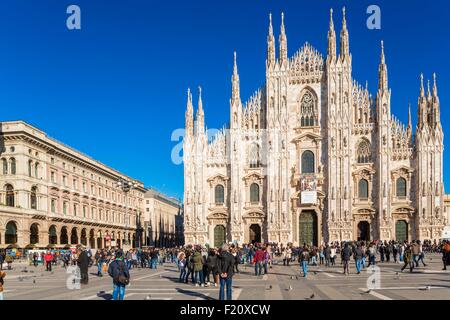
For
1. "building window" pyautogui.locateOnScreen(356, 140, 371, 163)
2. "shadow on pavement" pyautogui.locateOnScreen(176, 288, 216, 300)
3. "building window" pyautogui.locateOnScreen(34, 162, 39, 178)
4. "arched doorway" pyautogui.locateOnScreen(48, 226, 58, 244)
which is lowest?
"arched doorway" pyautogui.locateOnScreen(48, 226, 58, 244)

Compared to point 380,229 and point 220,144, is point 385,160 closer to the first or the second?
point 380,229

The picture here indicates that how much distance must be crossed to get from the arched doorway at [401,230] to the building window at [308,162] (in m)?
11.5

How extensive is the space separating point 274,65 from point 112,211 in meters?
33.5

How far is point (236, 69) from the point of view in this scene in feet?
194

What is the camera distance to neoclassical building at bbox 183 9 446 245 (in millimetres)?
54156

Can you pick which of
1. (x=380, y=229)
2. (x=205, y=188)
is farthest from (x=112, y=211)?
(x=380, y=229)

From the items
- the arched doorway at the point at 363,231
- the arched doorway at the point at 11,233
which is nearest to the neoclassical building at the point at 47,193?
the arched doorway at the point at 11,233

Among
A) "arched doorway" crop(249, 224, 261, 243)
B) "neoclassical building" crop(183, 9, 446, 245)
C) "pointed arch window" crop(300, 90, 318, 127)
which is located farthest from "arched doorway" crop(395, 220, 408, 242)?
"arched doorway" crop(249, 224, 261, 243)

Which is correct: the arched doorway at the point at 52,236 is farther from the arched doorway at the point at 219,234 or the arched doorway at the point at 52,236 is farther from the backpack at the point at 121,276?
the backpack at the point at 121,276

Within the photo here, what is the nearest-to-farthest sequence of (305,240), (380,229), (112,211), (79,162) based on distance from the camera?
(380,229) < (305,240) < (79,162) < (112,211)

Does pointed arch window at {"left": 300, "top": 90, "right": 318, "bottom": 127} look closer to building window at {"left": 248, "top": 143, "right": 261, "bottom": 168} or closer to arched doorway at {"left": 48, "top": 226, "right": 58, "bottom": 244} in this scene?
building window at {"left": 248, "top": 143, "right": 261, "bottom": 168}

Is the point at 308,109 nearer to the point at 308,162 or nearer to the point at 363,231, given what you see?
the point at 308,162

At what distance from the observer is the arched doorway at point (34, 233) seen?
49500 millimetres
